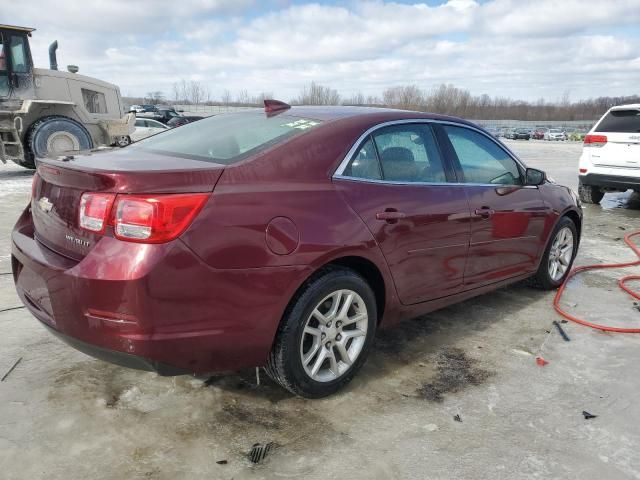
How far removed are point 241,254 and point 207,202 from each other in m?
0.28

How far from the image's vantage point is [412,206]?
3.15 metres

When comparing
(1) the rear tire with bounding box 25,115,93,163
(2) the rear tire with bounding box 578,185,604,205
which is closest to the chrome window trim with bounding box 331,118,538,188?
(2) the rear tire with bounding box 578,185,604,205

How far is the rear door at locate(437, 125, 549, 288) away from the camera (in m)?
3.67

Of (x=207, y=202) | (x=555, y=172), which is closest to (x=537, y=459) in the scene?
(x=207, y=202)

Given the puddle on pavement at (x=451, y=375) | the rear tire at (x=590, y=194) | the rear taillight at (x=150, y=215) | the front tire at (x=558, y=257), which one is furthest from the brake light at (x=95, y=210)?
the rear tire at (x=590, y=194)

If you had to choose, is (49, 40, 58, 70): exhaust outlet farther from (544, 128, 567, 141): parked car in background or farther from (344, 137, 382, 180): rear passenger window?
(544, 128, 567, 141): parked car in background

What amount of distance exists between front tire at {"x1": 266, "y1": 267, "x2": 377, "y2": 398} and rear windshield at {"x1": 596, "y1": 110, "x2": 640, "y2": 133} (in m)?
7.83

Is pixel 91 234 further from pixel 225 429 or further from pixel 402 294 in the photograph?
pixel 402 294

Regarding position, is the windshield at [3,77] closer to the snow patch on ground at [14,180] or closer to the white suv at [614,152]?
the snow patch on ground at [14,180]

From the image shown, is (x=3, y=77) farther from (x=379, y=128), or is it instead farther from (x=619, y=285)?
(x=619, y=285)

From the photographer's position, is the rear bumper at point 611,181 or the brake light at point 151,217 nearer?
the brake light at point 151,217

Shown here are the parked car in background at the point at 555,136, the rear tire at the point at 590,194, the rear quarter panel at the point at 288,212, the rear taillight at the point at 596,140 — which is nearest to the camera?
the rear quarter panel at the point at 288,212

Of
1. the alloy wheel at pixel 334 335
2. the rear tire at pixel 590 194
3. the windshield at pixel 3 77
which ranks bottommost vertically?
the rear tire at pixel 590 194

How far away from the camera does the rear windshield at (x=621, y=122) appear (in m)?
8.74
